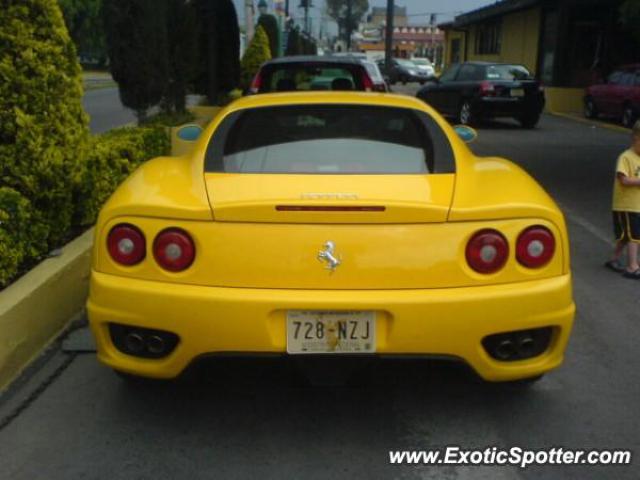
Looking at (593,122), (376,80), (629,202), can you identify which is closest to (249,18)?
(593,122)

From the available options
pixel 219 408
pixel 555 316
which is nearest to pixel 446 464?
pixel 555 316

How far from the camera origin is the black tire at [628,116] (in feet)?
59.3

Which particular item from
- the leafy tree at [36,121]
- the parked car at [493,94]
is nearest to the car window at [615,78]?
the parked car at [493,94]

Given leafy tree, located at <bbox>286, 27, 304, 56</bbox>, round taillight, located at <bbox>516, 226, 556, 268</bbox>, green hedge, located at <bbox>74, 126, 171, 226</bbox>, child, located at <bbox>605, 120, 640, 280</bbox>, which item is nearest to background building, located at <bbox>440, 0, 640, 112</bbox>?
leafy tree, located at <bbox>286, 27, 304, 56</bbox>

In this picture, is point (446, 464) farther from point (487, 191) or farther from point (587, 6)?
point (587, 6)

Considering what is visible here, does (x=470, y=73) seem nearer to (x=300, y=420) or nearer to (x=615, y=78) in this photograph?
(x=615, y=78)

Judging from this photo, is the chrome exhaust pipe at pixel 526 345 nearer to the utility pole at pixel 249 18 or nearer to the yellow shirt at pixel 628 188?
the yellow shirt at pixel 628 188

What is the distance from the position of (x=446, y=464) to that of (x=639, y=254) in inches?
167

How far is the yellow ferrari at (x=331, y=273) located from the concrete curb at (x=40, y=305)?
840mm

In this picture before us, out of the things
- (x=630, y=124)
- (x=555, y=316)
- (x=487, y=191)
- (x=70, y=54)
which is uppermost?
(x=70, y=54)

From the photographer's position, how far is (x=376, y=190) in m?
3.19

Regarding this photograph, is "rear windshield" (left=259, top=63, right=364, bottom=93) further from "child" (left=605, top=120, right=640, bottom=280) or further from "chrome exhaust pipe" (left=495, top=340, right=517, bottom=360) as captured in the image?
"chrome exhaust pipe" (left=495, top=340, right=517, bottom=360)

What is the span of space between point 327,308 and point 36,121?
2.99 meters

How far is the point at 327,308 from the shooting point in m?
2.97
